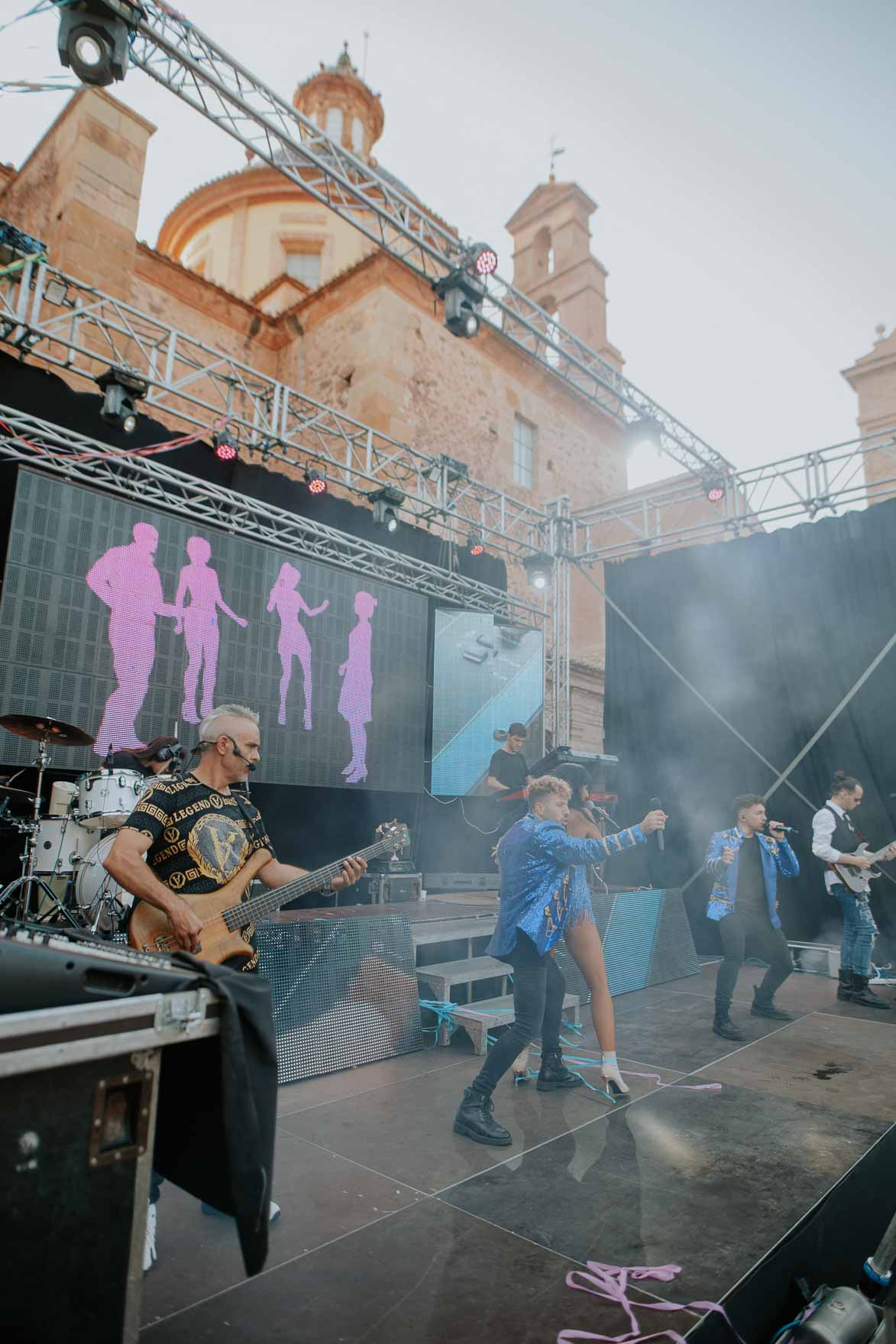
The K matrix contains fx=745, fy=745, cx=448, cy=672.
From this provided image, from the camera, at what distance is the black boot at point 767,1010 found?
19.6 ft

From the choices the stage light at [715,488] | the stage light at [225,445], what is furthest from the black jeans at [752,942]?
the stage light at [225,445]

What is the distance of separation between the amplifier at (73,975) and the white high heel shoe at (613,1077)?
11.2 feet

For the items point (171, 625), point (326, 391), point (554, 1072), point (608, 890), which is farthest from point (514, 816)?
point (326, 391)

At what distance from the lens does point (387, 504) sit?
921 centimetres

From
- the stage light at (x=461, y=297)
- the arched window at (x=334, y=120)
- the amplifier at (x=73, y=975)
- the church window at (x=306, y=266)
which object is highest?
the arched window at (x=334, y=120)

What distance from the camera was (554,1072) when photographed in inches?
170

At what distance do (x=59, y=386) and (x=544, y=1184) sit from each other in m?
7.94

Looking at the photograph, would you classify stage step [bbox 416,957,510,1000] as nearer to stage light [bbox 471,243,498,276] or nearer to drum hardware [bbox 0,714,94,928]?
drum hardware [bbox 0,714,94,928]

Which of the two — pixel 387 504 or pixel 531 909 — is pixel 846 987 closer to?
pixel 531 909

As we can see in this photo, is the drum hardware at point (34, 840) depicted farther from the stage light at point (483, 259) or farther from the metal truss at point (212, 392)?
the stage light at point (483, 259)

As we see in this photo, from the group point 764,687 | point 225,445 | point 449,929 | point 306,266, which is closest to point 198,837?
point 449,929

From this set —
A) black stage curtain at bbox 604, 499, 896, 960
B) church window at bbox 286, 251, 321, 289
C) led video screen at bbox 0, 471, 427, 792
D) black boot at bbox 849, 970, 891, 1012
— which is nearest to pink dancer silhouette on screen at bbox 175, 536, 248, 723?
led video screen at bbox 0, 471, 427, 792

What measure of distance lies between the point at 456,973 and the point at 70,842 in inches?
136

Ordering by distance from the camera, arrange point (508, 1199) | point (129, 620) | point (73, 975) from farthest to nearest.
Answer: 1. point (129, 620)
2. point (508, 1199)
3. point (73, 975)
